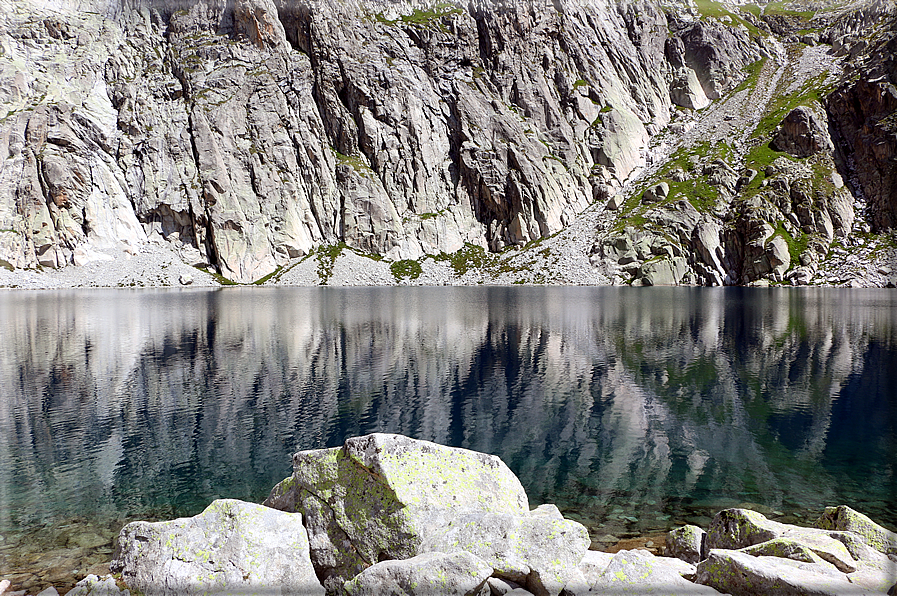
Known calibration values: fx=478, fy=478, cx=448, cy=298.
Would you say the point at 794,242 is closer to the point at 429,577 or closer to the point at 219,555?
the point at 429,577

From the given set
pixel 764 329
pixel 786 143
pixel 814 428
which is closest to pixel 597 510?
pixel 814 428

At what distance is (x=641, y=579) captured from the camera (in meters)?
7.61

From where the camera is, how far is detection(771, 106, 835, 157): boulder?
163m

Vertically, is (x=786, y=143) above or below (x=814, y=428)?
above

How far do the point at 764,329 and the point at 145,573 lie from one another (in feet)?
200

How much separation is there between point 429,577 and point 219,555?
4.06m

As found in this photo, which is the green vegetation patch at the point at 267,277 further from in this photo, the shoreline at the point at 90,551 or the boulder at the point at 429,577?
the boulder at the point at 429,577

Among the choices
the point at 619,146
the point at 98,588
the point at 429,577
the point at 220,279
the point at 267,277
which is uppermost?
the point at 619,146

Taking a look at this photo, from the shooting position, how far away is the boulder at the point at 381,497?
954cm

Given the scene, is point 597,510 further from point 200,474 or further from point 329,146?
point 329,146

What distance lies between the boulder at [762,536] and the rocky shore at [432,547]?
3 centimetres

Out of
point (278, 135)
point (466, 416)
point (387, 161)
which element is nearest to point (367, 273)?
point (387, 161)

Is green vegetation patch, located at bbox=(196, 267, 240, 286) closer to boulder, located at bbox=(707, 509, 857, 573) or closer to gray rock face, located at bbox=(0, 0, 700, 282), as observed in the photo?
gray rock face, located at bbox=(0, 0, 700, 282)

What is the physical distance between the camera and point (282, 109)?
17962 centimetres
